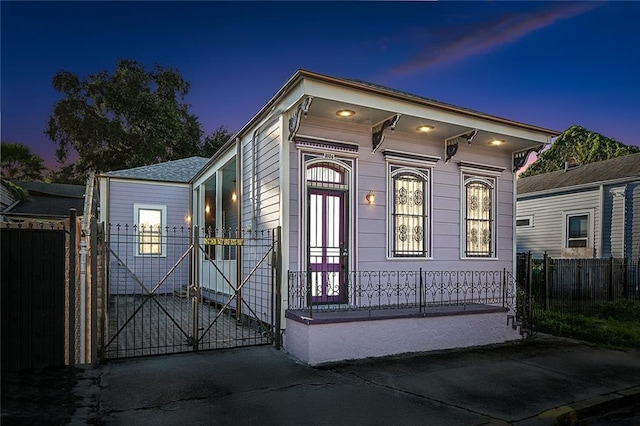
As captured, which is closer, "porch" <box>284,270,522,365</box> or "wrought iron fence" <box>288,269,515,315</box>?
"porch" <box>284,270,522,365</box>

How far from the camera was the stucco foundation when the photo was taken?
6.37 m

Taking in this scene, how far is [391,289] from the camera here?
27.1 feet

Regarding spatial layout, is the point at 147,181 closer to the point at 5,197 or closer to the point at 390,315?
the point at 5,197

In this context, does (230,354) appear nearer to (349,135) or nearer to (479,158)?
(349,135)

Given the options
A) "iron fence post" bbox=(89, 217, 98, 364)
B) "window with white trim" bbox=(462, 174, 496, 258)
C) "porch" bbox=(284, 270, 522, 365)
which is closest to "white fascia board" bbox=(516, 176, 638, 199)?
"window with white trim" bbox=(462, 174, 496, 258)

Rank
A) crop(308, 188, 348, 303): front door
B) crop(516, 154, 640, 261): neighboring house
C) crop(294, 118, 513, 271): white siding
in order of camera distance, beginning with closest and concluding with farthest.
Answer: crop(308, 188, 348, 303): front door, crop(294, 118, 513, 271): white siding, crop(516, 154, 640, 261): neighboring house

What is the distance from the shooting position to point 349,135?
799 cm

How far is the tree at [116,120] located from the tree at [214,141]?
208 cm

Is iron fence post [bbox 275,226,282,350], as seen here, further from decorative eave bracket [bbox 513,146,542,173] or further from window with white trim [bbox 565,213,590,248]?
window with white trim [bbox 565,213,590,248]

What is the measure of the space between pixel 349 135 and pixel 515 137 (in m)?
3.66

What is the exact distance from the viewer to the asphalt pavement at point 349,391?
430cm

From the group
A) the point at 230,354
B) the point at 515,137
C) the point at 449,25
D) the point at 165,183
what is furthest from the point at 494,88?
the point at 230,354

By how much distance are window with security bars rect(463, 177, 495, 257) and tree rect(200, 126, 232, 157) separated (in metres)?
24.6

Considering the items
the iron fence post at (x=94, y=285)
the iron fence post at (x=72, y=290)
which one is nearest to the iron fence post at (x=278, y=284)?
the iron fence post at (x=94, y=285)
